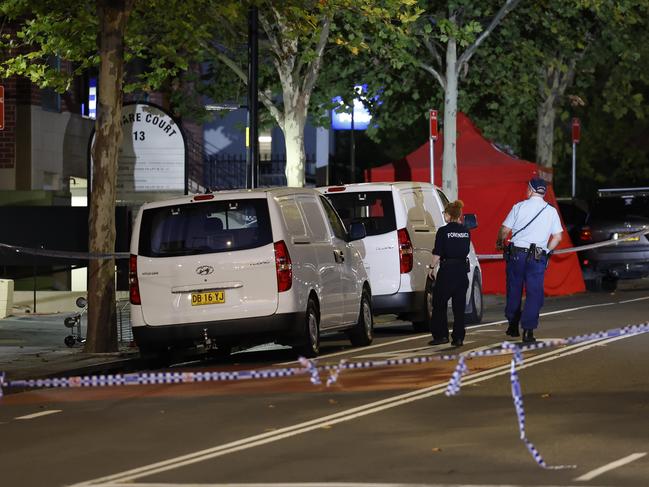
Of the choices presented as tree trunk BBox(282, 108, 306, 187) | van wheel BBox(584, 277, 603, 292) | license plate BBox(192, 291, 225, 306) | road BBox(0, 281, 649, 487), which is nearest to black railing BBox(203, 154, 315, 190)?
van wheel BBox(584, 277, 603, 292)

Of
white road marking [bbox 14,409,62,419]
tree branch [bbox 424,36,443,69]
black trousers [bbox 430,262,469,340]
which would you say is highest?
tree branch [bbox 424,36,443,69]

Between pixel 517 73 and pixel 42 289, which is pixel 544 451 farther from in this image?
pixel 517 73

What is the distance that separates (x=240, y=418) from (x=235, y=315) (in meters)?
4.72

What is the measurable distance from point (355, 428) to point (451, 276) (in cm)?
733

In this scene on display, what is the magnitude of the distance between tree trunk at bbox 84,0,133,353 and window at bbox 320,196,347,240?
2.49 m

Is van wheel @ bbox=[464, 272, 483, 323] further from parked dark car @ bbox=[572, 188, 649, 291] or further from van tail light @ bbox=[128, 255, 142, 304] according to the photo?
parked dark car @ bbox=[572, 188, 649, 291]

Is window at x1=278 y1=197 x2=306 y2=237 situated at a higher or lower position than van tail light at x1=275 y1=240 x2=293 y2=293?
higher

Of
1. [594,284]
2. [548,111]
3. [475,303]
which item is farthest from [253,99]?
[548,111]

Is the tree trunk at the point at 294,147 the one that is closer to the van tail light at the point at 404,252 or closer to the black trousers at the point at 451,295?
the van tail light at the point at 404,252

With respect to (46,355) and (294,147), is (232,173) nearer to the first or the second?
(294,147)

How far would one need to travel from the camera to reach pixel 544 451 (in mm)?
11195

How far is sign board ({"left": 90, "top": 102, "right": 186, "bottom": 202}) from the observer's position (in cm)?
2634

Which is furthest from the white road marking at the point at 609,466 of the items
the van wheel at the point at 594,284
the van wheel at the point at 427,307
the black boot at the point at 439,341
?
the van wheel at the point at 594,284

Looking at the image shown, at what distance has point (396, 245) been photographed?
22.1 metres
